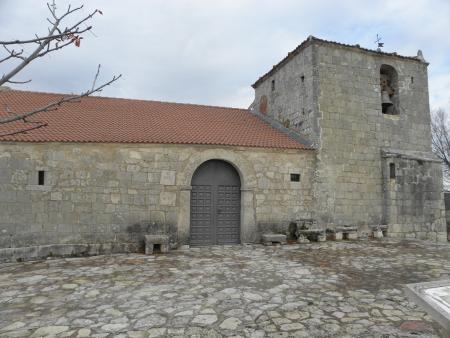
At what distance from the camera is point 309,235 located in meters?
9.31

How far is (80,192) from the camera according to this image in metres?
7.95

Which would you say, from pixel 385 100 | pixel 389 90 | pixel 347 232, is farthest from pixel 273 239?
pixel 389 90

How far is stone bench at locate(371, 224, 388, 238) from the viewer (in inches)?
398

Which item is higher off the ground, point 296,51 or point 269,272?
point 296,51

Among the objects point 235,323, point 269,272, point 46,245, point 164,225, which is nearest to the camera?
point 235,323

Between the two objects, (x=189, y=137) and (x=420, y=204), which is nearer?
(x=189, y=137)

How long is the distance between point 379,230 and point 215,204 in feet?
17.1

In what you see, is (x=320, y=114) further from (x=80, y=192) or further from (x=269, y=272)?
(x=80, y=192)

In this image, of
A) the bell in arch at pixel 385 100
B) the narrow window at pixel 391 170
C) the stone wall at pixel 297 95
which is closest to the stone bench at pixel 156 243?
the stone wall at pixel 297 95

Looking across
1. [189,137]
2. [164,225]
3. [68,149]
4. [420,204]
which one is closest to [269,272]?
[164,225]

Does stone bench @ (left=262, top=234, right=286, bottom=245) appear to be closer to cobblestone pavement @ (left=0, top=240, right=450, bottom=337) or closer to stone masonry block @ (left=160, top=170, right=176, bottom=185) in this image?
cobblestone pavement @ (left=0, top=240, right=450, bottom=337)

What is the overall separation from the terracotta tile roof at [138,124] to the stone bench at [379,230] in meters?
3.33

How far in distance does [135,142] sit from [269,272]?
4.66 meters

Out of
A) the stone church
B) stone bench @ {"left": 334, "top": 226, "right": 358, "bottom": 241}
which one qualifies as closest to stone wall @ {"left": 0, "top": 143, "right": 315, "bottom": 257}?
the stone church
